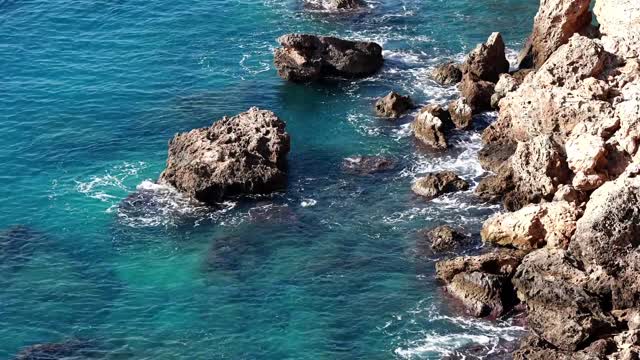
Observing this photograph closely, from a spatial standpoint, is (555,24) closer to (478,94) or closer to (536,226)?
(478,94)

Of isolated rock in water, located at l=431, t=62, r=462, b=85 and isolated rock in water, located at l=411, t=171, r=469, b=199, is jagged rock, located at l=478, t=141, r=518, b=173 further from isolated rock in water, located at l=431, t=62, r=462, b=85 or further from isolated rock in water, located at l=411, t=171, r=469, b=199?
isolated rock in water, located at l=431, t=62, r=462, b=85

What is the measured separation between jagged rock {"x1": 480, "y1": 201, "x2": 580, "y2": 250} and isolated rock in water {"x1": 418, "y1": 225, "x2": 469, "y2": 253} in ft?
6.48

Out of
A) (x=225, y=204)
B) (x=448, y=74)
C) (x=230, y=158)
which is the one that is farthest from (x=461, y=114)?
(x=225, y=204)

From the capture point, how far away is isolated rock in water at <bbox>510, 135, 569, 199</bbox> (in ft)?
234

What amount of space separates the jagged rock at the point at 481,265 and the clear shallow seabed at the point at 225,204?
1325 mm

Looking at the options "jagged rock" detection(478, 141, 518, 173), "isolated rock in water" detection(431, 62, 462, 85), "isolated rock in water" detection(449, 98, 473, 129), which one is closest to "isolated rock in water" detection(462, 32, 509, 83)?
"isolated rock in water" detection(431, 62, 462, 85)

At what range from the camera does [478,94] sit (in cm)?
8725

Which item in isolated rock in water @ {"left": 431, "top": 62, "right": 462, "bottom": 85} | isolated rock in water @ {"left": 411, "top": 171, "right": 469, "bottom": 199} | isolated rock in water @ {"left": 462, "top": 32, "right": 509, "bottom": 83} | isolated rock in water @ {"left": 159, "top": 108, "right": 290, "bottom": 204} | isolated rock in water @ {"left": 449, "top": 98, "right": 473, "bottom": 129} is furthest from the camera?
isolated rock in water @ {"left": 431, "top": 62, "right": 462, "bottom": 85}

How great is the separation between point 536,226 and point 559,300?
27.1 feet

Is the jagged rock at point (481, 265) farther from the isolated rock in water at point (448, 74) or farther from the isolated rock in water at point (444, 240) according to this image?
the isolated rock in water at point (448, 74)

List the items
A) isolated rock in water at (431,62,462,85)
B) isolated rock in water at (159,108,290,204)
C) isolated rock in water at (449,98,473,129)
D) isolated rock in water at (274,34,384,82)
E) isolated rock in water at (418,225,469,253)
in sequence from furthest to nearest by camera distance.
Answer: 1. isolated rock in water at (274,34,384,82)
2. isolated rock in water at (431,62,462,85)
3. isolated rock in water at (449,98,473,129)
4. isolated rock in water at (159,108,290,204)
5. isolated rock in water at (418,225,469,253)

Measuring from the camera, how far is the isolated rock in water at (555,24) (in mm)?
87188

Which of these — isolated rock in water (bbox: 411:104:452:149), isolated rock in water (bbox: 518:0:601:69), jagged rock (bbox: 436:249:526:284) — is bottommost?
jagged rock (bbox: 436:249:526:284)

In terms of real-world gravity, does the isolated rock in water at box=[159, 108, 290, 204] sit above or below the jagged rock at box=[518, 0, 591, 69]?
below
